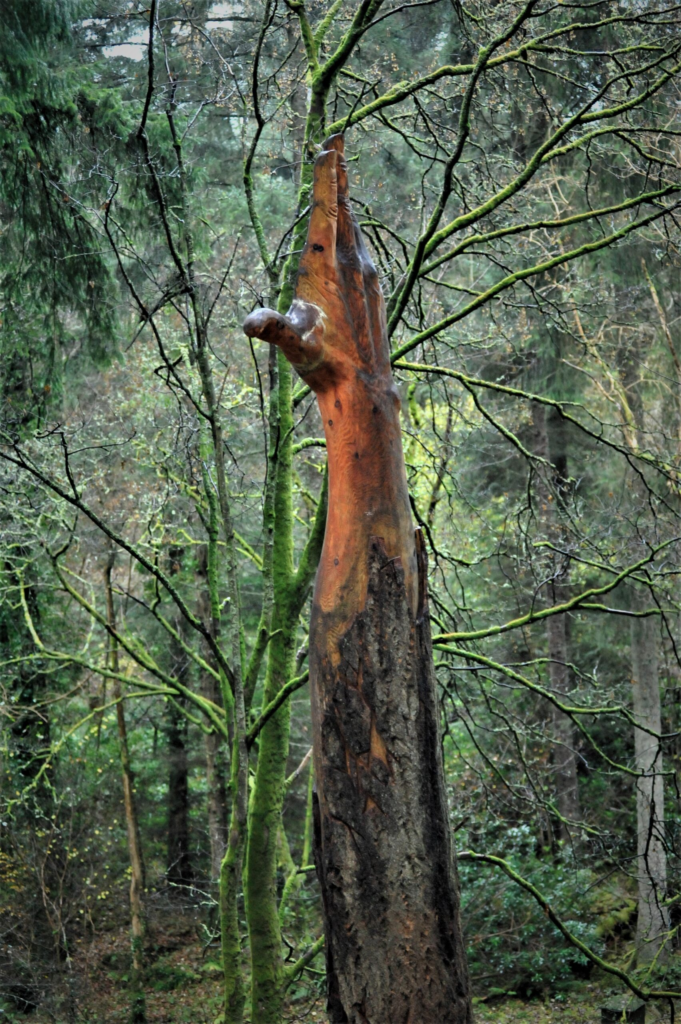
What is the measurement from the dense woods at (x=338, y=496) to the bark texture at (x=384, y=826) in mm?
13

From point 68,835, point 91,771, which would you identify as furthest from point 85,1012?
point 91,771

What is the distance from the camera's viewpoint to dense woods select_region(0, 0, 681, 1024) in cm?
298

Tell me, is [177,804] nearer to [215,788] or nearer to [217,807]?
[217,807]

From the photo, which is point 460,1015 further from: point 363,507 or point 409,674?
point 363,507

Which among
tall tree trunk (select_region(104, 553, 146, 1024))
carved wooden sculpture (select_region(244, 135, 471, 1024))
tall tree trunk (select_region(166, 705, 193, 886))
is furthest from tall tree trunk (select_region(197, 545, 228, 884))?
carved wooden sculpture (select_region(244, 135, 471, 1024))

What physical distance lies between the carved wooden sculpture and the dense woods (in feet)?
0.04

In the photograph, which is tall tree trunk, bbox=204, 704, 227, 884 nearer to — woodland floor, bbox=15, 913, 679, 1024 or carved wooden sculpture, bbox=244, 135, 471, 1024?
woodland floor, bbox=15, 913, 679, 1024

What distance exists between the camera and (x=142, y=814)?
46.5 feet

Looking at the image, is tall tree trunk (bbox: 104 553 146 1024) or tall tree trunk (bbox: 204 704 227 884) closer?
tall tree trunk (bbox: 104 553 146 1024)

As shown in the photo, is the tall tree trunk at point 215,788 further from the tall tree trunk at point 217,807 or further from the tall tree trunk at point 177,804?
the tall tree trunk at point 177,804

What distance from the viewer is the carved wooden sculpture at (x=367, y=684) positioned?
9.11 ft

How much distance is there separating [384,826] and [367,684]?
1.45 feet

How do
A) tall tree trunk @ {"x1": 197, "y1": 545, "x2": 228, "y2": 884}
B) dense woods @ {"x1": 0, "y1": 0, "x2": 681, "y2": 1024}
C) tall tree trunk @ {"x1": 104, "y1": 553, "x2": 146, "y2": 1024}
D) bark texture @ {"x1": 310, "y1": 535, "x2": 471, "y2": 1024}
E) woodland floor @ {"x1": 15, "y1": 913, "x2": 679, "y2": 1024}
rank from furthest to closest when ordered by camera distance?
tall tree trunk @ {"x1": 197, "y1": 545, "x2": 228, "y2": 884}
tall tree trunk @ {"x1": 104, "y1": 553, "x2": 146, "y2": 1024}
woodland floor @ {"x1": 15, "y1": 913, "x2": 679, "y2": 1024}
dense woods @ {"x1": 0, "y1": 0, "x2": 681, "y2": 1024}
bark texture @ {"x1": 310, "y1": 535, "x2": 471, "y2": 1024}

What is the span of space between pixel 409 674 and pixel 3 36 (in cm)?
493
